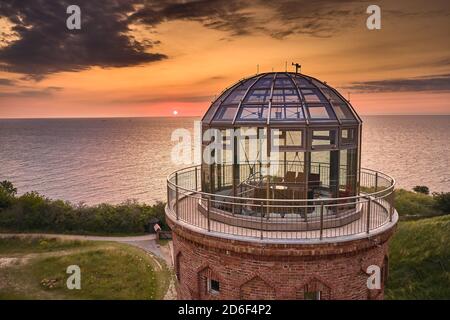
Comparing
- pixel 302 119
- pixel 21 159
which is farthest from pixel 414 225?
pixel 21 159

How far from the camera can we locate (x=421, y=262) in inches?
829

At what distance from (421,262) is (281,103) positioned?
15.6 meters

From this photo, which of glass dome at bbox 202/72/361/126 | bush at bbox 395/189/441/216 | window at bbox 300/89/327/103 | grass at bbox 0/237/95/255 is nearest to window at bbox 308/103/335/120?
glass dome at bbox 202/72/361/126

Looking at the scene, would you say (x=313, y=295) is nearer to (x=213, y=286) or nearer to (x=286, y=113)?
(x=213, y=286)

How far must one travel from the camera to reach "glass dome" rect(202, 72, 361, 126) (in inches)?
417

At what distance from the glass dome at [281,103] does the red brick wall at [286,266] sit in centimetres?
334

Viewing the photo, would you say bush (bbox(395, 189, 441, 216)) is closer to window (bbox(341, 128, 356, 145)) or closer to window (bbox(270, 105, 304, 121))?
window (bbox(341, 128, 356, 145))

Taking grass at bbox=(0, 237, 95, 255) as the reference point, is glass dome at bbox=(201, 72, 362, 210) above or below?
above

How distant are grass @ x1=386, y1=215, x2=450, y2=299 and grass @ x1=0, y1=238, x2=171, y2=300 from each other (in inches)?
493

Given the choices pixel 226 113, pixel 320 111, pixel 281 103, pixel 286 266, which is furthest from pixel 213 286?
pixel 320 111

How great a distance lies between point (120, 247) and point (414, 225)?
2033cm

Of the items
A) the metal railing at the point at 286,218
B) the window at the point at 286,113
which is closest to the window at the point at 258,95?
the window at the point at 286,113
